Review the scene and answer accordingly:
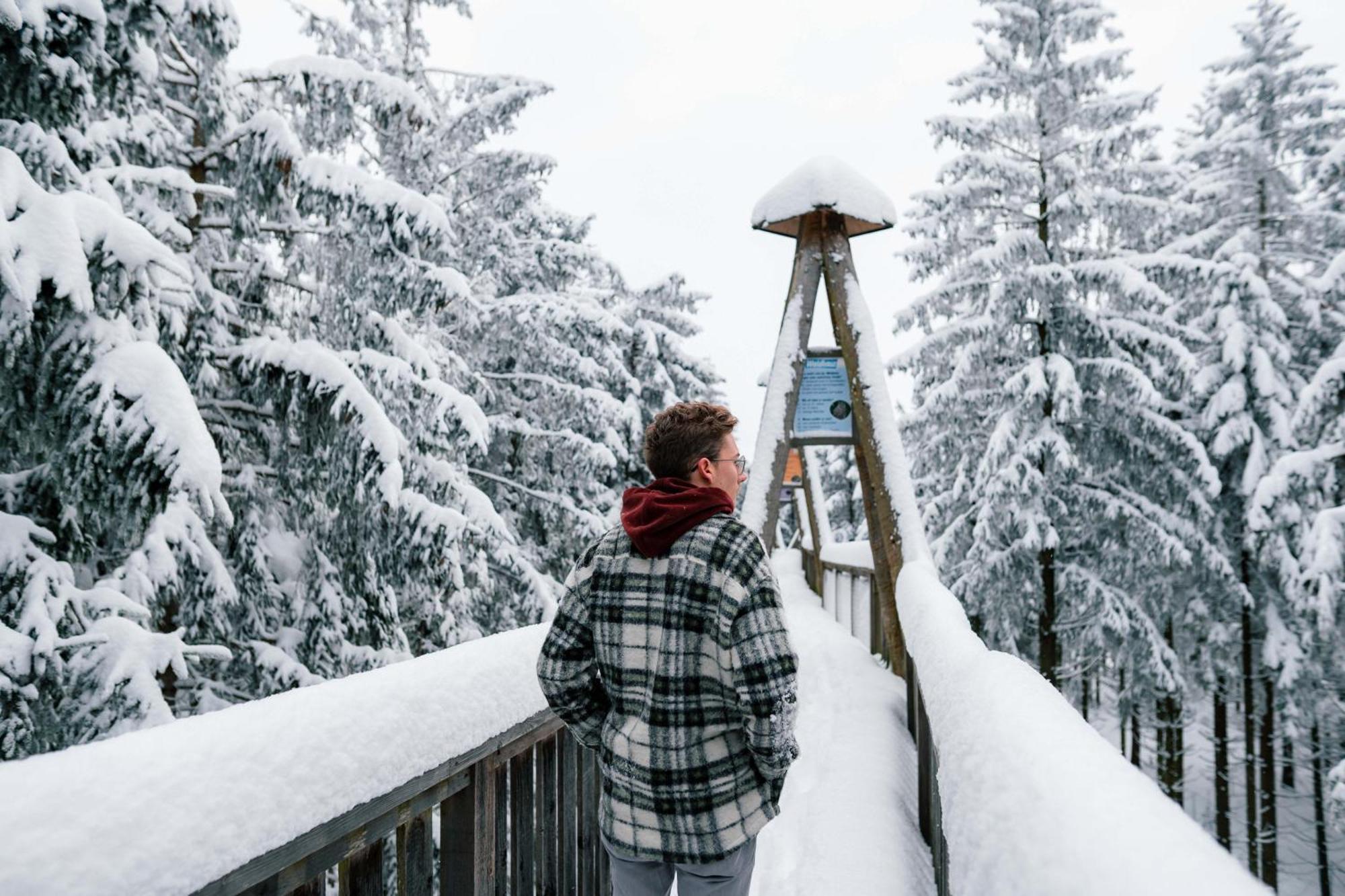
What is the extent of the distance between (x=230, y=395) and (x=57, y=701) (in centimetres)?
272

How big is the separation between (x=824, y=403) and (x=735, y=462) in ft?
14.5

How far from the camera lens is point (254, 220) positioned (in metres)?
6.38

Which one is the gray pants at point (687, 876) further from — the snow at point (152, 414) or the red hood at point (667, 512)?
the snow at point (152, 414)

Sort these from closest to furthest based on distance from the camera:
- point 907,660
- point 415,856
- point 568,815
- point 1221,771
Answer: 1. point 415,856
2. point 568,815
3. point 907,660
4. point 1221,771

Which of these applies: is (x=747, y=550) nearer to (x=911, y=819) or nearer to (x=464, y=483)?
(x=911, y=819)

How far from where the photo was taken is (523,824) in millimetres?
2461

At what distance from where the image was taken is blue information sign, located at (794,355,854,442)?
6.49 meters

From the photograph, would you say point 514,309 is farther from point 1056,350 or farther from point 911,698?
point 911,698

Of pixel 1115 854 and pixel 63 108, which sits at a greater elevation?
pixel 63 108

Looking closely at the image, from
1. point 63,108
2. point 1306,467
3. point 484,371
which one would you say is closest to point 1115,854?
point 63,108

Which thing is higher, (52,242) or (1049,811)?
(52,242)

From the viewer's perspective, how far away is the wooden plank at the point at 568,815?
2766 mm

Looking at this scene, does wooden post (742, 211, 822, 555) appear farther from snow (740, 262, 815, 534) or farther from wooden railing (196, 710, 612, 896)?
wooden railing (196, 710, 612, 896)

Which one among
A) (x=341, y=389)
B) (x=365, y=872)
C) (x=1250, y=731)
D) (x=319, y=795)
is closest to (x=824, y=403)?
(x=341, y=389)
